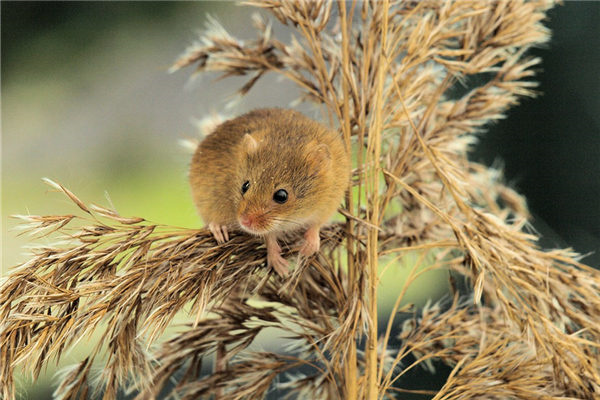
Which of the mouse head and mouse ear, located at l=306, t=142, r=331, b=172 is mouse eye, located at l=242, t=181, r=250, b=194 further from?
mouse ear, located at l=306, t=142, r=331, b=172

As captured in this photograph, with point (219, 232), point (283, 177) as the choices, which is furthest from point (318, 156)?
point (219, 232)

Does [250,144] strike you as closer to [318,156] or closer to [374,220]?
[318,156]

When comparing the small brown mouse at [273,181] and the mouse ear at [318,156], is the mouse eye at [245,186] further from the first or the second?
the mouse ear at [318,156]

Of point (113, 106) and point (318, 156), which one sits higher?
point (113, 106)

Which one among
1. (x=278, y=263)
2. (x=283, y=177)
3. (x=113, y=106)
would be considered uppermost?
(x=113, y=106)

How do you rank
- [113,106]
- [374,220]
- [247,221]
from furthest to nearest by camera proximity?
[113,106] < [374,220] < [247,221]

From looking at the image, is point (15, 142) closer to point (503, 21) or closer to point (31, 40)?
point (31, 40)
